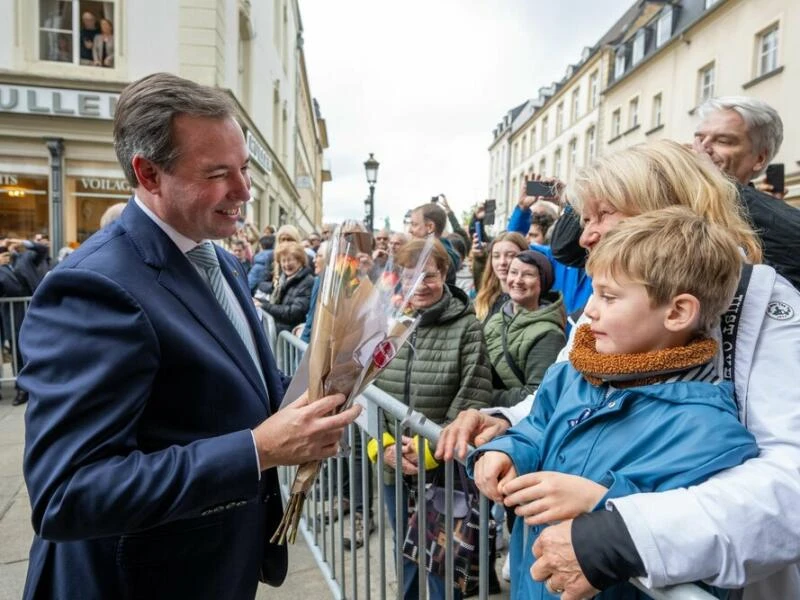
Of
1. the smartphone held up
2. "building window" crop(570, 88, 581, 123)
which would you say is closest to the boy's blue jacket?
the smartphone held up

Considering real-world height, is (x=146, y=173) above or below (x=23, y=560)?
above

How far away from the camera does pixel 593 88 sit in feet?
96.5

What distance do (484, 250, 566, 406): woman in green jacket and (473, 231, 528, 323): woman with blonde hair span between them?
0.34 meters

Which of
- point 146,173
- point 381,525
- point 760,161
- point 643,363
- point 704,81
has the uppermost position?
point 704,81

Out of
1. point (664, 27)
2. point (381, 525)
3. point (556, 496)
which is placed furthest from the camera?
point (664, 27)

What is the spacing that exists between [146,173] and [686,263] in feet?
4.28

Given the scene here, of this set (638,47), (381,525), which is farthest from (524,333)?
(638,47)

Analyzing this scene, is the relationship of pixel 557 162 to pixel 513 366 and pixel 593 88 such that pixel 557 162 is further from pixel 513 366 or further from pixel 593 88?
pixel 513 366

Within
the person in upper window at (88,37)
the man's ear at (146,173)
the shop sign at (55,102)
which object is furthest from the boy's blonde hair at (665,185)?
the person in upper window at (88,37)

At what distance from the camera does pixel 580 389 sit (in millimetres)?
1210

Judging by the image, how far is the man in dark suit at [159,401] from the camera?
111cm

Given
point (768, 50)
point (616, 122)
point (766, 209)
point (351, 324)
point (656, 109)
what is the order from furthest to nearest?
point (616, 122) → point (656, 109) → point (768, 50) → point (766, 209) → point (351, 324)

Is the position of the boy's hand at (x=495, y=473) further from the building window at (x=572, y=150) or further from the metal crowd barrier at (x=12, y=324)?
the building window at (x=572, y=150)

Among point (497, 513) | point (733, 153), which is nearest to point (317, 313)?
point (497, 513)
